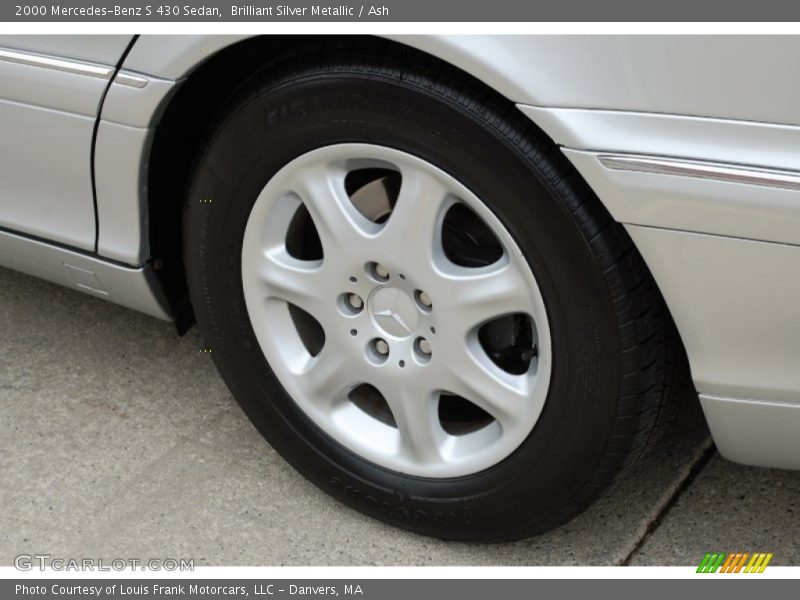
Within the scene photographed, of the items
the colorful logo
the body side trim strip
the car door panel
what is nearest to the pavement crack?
the colorful logo

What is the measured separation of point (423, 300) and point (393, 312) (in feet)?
0.21

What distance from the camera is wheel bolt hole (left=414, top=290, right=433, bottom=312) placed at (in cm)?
195

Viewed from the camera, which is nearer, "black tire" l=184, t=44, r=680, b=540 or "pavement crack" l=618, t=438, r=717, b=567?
"black tire" l=184, t=44, r=680, b=540

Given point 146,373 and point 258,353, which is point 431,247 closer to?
point 258,353

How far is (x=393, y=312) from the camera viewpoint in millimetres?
1988

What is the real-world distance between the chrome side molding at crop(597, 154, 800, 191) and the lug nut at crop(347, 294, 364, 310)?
0.60m

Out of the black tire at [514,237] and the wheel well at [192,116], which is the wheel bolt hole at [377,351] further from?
the wheel well at [192,116]

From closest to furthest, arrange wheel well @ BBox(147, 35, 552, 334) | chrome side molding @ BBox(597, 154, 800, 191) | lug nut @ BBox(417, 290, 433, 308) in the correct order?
chrome side molding @ BBox(597, 154, 800, 191), wheel well @ BBox(147, 35, 552, 334), lug nut @ BBox(417, 290, 433, 308)

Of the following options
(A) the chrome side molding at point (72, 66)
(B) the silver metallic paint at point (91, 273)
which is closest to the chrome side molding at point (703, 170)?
(A) the chrome side molding at point (72, 66)

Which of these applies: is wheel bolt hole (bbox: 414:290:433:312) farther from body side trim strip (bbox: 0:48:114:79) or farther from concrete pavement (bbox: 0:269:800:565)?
body side trim strip (bbox: 0:48:114:79)

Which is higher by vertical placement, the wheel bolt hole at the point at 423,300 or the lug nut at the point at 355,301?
the wheel bolt hole at the point at 423,300

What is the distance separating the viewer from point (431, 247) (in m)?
1.88

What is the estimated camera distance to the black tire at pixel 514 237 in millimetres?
1706
